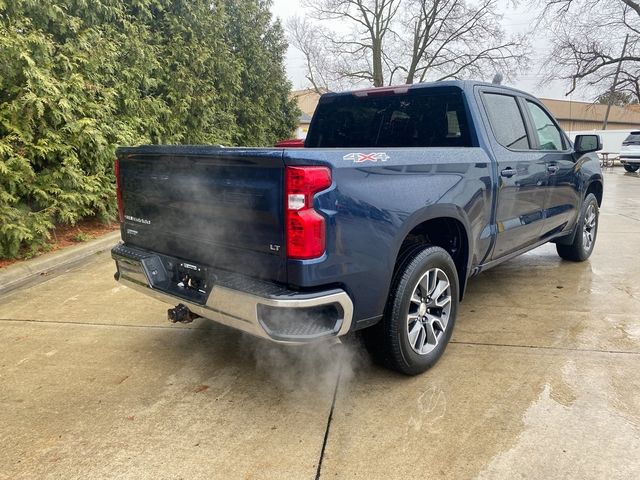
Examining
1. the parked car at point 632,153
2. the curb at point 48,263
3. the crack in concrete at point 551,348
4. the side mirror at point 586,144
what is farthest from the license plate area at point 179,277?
the parked car at point 632,153

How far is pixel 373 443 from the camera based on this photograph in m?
2.42

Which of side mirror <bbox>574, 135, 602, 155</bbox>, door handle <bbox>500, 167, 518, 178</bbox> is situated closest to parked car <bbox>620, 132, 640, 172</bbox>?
side mirror <bbox>574, 135, 602, 155</bbox>

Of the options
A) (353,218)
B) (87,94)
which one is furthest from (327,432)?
(87,94)

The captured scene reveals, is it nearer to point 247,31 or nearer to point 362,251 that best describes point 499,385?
point 362,251

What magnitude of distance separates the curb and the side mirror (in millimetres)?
5944

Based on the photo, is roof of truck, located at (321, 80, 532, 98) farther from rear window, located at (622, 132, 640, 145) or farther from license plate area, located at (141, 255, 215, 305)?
rear window, located at (622, 132, 640, 145)

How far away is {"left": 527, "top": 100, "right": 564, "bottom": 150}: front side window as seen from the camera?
14.4ft

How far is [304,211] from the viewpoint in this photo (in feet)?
7.42

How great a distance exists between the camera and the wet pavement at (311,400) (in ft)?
7.48

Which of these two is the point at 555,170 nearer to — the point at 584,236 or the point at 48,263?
the point at 584,236

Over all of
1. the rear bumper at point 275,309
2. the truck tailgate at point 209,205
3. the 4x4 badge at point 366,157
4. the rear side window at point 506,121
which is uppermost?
the rear side window at point 506,121

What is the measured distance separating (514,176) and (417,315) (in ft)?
5.13

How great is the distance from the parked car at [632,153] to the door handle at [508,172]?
69.0 ft

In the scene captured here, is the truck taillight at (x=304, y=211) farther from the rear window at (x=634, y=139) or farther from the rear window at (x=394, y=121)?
the rear window at (x=634, y=139)
